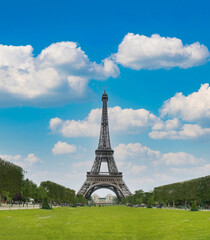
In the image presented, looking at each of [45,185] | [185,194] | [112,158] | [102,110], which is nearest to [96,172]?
[112,158]

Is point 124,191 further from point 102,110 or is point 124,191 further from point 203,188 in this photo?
point 203,188

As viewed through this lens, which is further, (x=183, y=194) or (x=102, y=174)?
(x=102, y=174)

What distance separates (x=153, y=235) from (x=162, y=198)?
84.3 m

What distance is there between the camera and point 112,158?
4985 inches

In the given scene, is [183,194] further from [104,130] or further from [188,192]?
[104,130]

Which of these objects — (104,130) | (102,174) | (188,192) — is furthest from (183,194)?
(104,130)

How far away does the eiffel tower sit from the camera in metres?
120

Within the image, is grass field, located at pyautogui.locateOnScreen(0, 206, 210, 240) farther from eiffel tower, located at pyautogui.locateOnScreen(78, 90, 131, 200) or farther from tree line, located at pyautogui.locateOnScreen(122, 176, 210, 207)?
eiffel tower, located at pyautogui.locateOnScreen(78, 90, 131, 200)

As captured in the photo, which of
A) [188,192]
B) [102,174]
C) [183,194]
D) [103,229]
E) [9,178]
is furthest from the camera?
[102,174]

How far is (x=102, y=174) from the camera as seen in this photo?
4793 inches

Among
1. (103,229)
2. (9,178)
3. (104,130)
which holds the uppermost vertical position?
(104,130)

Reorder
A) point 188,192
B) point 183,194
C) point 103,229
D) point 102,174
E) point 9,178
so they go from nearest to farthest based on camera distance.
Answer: point 103,229, point 9,178, point 188,192, point 183,194, point 102,174

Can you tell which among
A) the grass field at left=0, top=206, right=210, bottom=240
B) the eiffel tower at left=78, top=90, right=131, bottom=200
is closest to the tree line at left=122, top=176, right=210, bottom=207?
the eiffel tower at left=78, top=90, right=131, bottom=200

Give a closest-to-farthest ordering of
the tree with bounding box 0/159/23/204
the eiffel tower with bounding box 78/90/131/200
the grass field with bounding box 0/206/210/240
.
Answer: the grass field with bounding box 0/206/210/240
the tree with bounding box 0/159/23/204
the eiffel tower with bounding box 78/90/131/200
